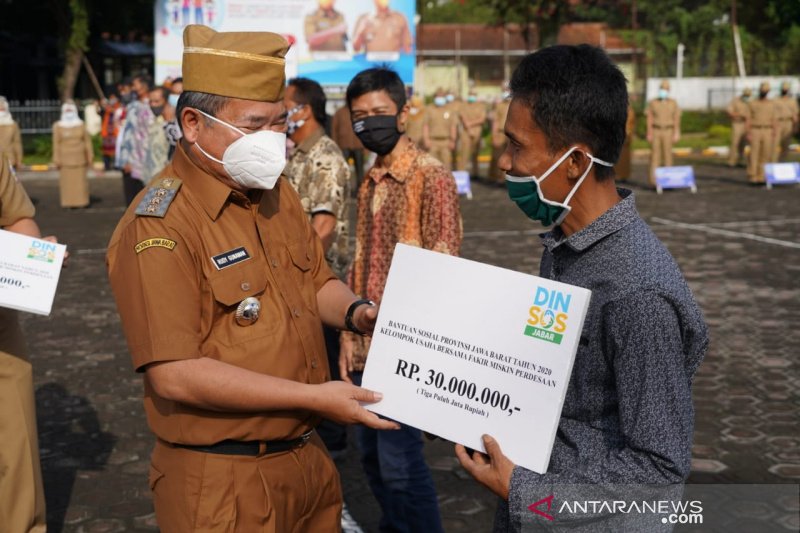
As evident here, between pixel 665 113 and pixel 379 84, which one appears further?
pixel 665 113

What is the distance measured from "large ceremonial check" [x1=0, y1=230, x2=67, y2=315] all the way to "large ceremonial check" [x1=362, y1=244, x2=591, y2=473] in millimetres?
1702

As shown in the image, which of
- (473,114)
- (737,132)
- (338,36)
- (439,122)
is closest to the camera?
(439,122)

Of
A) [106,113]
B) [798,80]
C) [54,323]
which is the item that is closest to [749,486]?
[54,323]

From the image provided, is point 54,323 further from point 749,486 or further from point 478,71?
point 478,71

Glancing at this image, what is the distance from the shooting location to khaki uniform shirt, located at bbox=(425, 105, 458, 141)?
2202cm

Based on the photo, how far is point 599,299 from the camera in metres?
2.11

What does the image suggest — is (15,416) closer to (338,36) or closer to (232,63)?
(232,63)

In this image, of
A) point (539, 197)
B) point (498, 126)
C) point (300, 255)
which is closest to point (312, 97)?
point (300, 255)

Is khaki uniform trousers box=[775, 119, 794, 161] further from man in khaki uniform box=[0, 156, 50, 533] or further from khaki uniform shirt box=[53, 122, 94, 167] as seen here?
man in khaki uniform box=[0, 156, 50, 533]

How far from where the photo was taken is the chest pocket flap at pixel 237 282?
2.55 meters

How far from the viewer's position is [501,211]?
55.1 feet

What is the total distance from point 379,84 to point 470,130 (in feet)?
64.9

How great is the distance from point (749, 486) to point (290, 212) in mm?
3306

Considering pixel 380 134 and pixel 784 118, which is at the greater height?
pixel 784 118
